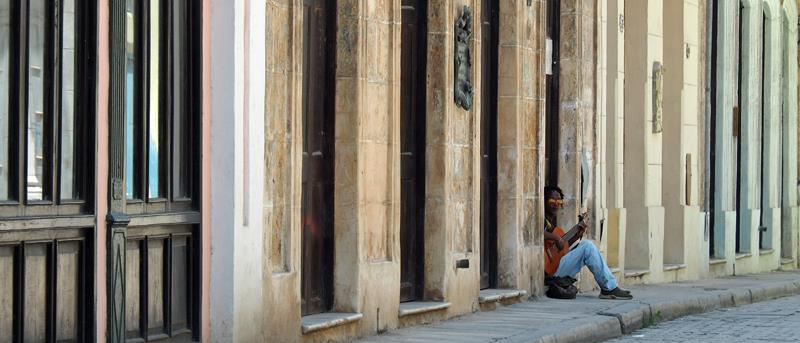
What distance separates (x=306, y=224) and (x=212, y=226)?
192 centimetres

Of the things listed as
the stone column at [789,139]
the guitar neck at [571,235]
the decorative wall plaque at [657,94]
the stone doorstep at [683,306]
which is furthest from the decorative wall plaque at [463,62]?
the stone column at [789,139]

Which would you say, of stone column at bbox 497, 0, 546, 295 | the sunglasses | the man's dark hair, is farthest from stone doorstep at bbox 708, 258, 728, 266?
stone column at bbox 497, 0, 546, 295

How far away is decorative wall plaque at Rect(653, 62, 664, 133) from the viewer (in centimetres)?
2166

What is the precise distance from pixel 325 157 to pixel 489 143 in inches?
150

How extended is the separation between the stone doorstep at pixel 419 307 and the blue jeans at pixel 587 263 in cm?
258

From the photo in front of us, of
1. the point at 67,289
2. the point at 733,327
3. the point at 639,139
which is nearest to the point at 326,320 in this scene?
the point at 67,289

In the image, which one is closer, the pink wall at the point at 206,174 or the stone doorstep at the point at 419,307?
the pink wall at the point at 206,174

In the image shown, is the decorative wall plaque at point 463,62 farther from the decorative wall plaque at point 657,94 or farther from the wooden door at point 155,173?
the decorative wall plaque at point 657,94

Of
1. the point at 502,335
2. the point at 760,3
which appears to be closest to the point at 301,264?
the point at 502,335

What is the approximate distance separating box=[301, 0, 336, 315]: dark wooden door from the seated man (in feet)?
14.4

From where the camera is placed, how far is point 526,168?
56.5 ft

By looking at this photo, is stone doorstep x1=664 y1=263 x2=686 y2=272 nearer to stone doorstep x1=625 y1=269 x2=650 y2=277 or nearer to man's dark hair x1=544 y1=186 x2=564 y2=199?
stone doorstep x1=625 y1=269 x2=650 y2=277

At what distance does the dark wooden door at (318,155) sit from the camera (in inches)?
514

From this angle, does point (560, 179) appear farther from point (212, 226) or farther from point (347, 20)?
point (212, 226)
